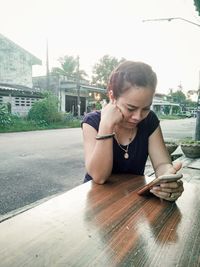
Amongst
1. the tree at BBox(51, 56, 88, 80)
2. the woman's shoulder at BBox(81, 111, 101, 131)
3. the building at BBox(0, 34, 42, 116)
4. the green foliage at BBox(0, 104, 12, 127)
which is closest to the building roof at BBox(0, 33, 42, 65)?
the building at BBox(0, 34, 42, 116)

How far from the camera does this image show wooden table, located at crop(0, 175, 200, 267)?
78 centimetres

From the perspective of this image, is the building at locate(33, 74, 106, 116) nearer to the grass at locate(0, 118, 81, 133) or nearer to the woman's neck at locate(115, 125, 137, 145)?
the grass at locate(0, 118, 81, 133)

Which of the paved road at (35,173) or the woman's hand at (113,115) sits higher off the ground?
the woman's hand at (113,115)

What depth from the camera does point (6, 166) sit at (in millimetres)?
6777

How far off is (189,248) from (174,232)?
114 millimetres

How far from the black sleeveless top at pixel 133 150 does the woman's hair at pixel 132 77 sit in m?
0.30

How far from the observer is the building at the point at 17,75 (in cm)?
2173

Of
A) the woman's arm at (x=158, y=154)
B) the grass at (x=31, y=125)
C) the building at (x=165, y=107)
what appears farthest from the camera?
the building at (x=165, y=107)

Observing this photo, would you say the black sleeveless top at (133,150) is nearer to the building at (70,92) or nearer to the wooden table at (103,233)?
the wooden table at (103,233)

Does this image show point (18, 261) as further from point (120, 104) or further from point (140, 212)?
point (120, 104)

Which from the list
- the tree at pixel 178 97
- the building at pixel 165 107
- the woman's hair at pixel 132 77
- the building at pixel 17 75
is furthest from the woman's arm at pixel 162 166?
A: the tree at pixel 178 97

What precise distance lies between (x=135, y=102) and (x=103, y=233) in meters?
0.83

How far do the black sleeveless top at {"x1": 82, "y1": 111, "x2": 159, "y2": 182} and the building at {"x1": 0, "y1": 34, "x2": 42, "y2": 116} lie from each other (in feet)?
66.8

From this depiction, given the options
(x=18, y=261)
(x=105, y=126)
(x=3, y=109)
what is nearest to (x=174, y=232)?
(x=18, y=261)
